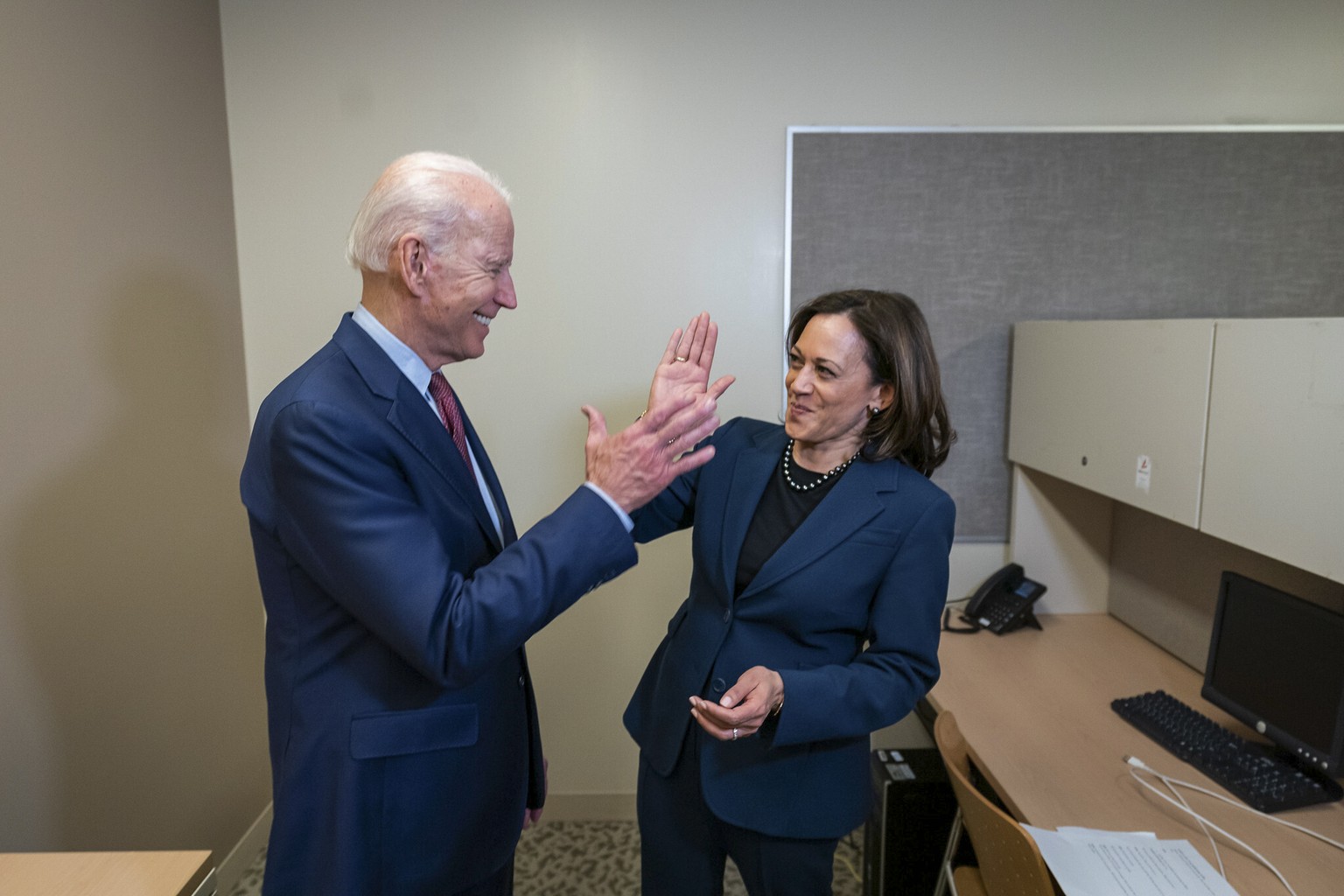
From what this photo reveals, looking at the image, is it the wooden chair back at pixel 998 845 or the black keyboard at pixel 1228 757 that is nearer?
the wooden chair back at pixel 998 845

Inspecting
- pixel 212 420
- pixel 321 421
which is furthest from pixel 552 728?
pixel 321 421

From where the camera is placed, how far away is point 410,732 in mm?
1118

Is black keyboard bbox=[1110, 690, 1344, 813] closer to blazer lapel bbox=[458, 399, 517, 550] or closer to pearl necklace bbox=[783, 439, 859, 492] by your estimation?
pearl necklace bbox=[783, 439, 859, 492]

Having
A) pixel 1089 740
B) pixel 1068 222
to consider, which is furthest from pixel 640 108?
pixel 1089 740

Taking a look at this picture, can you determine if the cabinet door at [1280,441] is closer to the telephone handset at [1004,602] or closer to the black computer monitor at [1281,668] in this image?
the black computer monitor at [1281,668]

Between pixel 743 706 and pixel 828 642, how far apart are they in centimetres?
25

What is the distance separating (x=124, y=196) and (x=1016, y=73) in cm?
251

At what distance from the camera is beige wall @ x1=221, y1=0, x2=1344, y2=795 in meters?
2.35

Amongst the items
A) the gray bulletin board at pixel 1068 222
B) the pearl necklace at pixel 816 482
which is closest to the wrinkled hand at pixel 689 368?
the pearl necklace at pixel 816 482

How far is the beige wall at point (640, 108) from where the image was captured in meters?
2.35

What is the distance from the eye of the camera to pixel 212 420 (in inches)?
91.0

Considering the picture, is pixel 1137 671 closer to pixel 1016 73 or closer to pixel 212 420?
pixel 1016 73

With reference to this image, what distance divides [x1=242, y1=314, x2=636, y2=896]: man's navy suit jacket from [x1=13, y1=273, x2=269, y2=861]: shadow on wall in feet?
3.02

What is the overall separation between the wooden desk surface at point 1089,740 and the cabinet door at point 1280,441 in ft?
1.60
